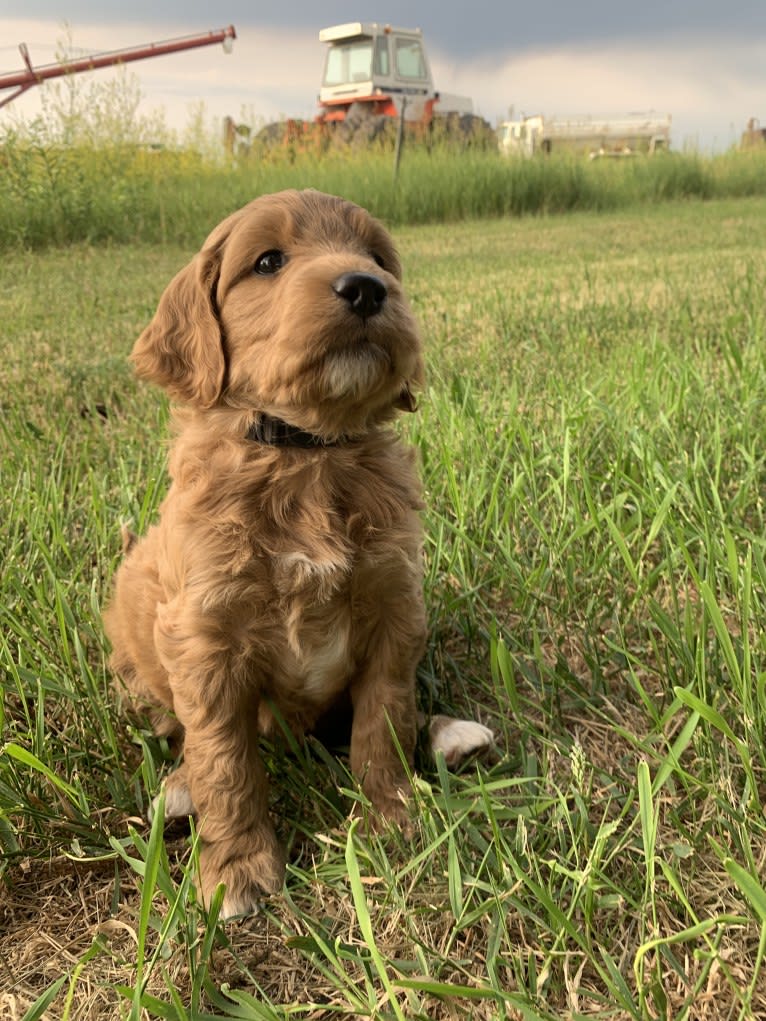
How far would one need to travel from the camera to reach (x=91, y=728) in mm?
1927

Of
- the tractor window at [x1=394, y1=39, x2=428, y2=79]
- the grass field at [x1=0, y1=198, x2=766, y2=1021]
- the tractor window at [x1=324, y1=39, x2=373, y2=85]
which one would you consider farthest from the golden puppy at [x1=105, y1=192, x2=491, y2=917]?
the tractor window at [x1=394, y1=39, x2=428, y2=79]

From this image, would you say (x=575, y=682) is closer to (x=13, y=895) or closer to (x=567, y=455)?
(x=567, y=455)

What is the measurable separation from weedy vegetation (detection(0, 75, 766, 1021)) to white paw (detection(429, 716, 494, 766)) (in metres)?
0.04

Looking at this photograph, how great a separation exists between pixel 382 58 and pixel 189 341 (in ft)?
75.7

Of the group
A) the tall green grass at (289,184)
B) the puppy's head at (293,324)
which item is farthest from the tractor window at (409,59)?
the puppy's head at (293,324)

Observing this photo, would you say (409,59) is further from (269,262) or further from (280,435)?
(280,435)

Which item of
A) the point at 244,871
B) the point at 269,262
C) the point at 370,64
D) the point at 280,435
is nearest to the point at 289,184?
the point at 370,64

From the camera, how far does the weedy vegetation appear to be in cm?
137

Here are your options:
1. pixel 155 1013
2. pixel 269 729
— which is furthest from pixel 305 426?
pixel 155 1013

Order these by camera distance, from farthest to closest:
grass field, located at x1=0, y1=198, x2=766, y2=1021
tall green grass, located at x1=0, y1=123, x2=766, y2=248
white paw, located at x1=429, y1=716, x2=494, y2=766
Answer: tall green grass, located at x1=0, y1=123, x2=766, y2=248
white paw, located at x1=429, y1=716, x2=494, y2=766
grass field, located at x1=0, y1=198, x2=766, y2=1021

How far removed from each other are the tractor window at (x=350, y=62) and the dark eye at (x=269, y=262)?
74.0ft

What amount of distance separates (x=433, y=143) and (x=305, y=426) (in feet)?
49.9

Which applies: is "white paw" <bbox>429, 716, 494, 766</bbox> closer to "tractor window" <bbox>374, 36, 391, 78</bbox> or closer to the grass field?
the grass field

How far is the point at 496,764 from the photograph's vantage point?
1878mm
